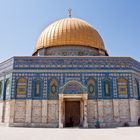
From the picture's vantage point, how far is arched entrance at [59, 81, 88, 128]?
1510 cm

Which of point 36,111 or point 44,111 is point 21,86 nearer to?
point 36,111

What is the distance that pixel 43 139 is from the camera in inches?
300

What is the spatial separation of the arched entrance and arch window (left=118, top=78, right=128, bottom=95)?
9.20ft

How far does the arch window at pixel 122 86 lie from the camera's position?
52.3 feet

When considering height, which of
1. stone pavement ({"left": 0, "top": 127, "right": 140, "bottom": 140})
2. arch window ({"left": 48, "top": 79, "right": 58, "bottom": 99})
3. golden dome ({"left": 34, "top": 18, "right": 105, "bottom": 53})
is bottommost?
stone pavement ({"left": 0, "top": 127, "right": 140, "bottom": 140})

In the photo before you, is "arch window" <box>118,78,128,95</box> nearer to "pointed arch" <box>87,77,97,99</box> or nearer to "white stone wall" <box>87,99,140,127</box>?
"white stone wall" <box>87,99,140,127</box>

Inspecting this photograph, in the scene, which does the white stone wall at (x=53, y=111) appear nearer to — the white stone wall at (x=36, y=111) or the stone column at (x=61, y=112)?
the stone column at (x=61, y=112)

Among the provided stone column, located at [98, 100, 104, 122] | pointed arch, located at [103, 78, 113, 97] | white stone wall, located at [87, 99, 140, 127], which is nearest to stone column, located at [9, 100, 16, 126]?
white stone wall, located at [87, 99, 140, 127]

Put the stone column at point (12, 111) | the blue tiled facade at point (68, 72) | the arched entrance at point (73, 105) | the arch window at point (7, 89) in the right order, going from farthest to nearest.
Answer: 1. the arch window at point (7, 89)
2. the blue tiled facade at point (68, 72)
3. the stone column at point (12, 111)
4. the arched entrance at point (73, 105)

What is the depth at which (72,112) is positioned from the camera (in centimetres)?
1666

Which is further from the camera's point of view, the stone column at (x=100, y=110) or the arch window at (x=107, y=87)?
the arch window at (x=107, y=87)

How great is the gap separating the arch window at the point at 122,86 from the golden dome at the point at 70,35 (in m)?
4.72

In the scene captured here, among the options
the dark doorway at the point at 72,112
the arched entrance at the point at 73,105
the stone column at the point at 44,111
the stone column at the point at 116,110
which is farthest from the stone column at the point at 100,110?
the stone column at the point at 44,111

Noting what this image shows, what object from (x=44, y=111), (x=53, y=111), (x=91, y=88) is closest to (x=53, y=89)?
(x=53, y=111)
